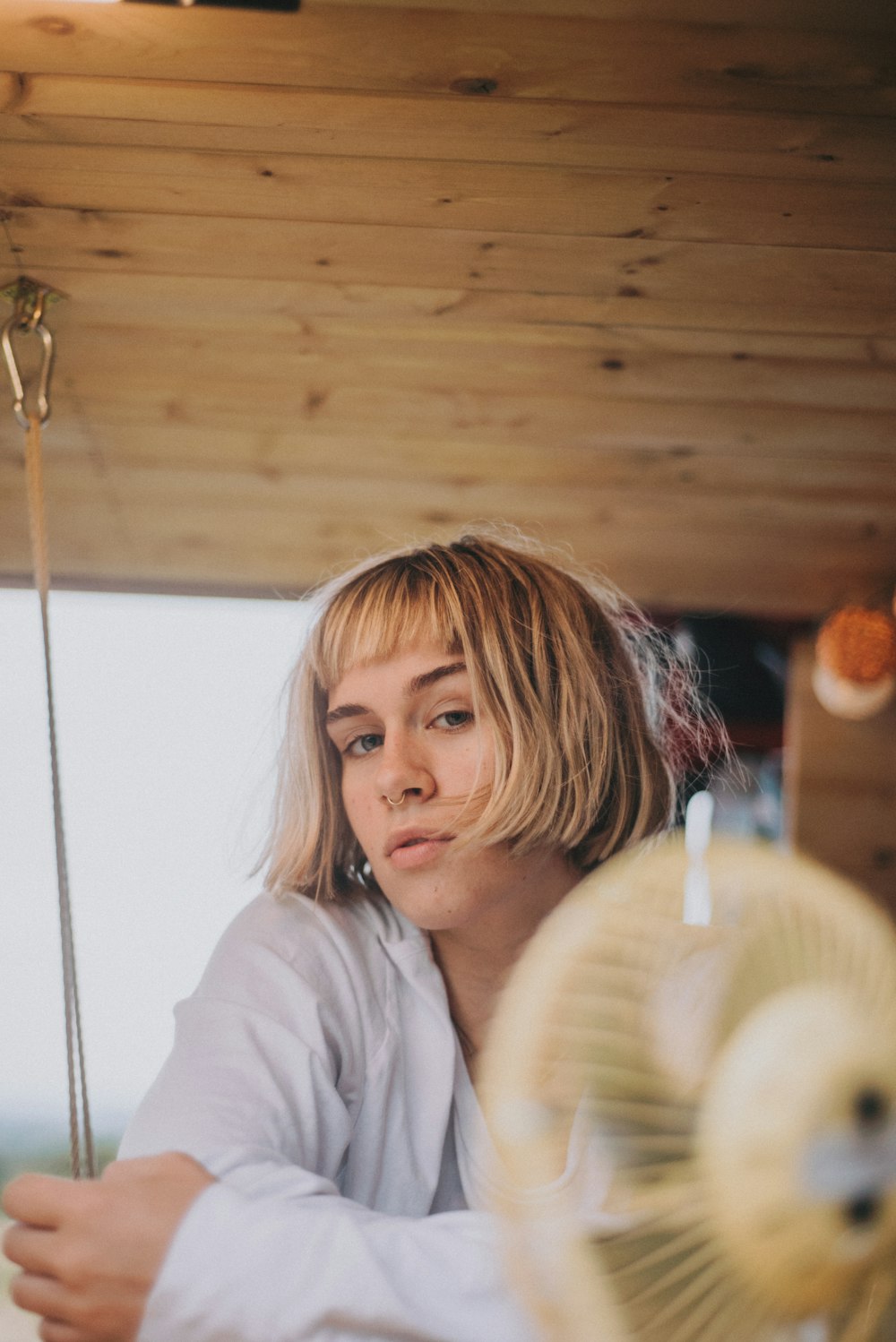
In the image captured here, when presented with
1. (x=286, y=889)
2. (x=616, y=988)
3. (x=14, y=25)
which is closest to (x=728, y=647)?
(x=286, y=889)

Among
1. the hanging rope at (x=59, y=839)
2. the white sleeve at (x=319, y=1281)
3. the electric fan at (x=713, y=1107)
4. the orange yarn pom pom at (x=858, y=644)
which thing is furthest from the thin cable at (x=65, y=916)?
the orange yarn pom pom at (x=858, y=644)

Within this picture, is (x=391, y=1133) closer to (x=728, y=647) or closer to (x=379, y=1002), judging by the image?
(x=379, y=1002)

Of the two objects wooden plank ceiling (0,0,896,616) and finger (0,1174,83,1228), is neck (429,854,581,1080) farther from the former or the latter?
wooden plank ceiling (0,0,896,616)

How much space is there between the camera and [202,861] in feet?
9.95

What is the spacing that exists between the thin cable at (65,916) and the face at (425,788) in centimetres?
29

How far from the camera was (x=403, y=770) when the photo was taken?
1052 millimetres

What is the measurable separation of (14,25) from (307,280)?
20.4 inches

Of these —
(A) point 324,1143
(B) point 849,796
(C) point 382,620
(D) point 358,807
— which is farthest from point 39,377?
(B) point 849,796

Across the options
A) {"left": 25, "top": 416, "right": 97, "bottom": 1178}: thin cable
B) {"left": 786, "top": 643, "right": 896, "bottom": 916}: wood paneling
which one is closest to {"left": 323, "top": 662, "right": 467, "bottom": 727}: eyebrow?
{"left": 25, "top": 416, "right": 97, "bottom": 1178}: thin cable

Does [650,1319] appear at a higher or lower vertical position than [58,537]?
lower

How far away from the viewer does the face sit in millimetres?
1052

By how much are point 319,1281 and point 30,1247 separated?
0.63 feet

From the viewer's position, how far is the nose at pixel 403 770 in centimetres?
105

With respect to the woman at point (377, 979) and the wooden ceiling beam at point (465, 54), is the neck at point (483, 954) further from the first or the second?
the wooden ceiling beam at point (465, 54)
